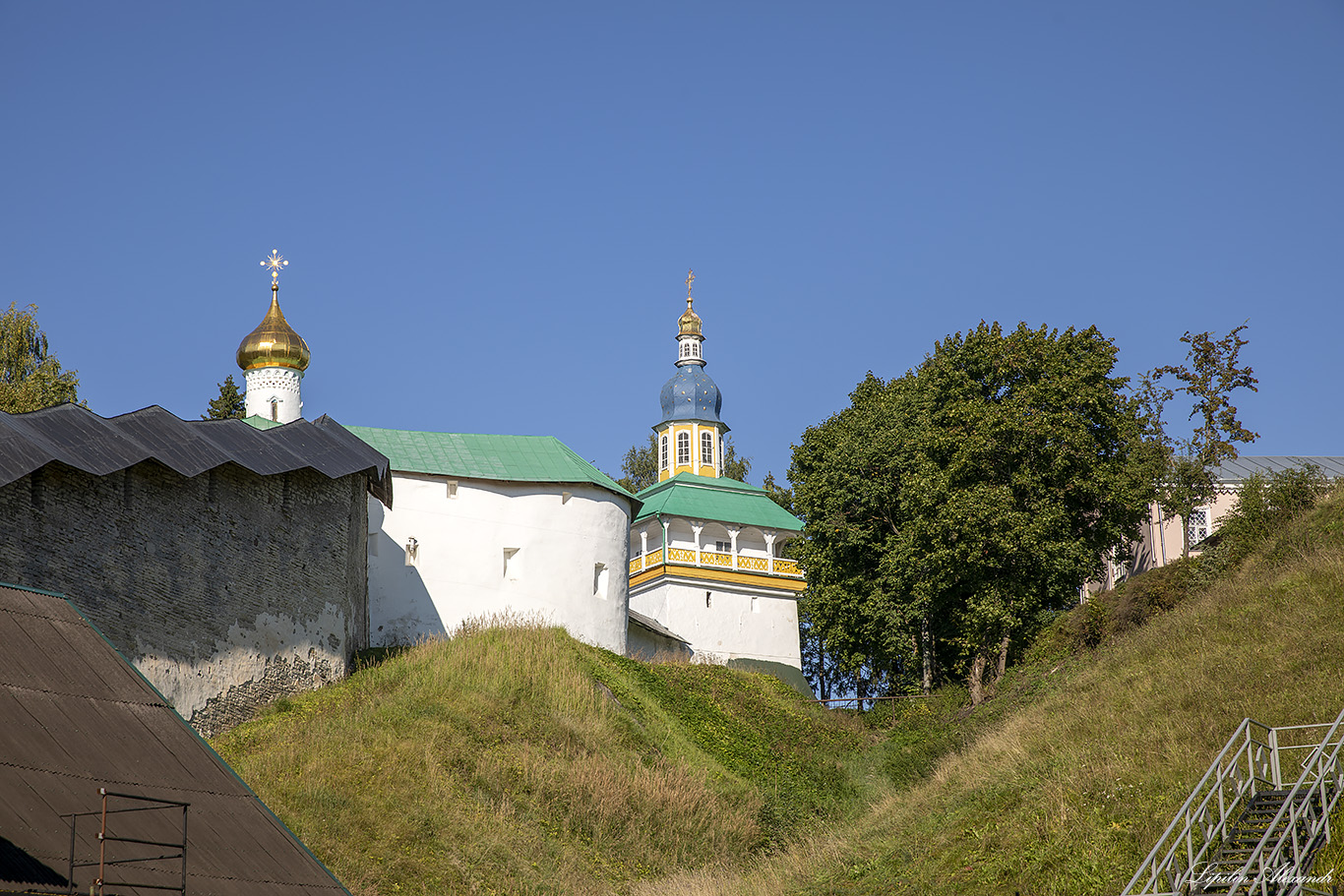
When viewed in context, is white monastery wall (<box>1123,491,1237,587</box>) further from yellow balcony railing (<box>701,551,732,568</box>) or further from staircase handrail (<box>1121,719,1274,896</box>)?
staircase handrail (<box>1121,719,1274,896</box>)

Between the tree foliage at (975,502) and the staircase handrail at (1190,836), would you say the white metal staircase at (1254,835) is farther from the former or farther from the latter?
the tree foliage at (975,502)

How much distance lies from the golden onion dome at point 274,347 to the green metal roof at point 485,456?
8.79 feet

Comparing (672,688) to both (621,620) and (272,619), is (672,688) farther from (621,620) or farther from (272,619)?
(272,619)

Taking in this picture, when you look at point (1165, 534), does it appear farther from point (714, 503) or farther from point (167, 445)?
point (167, 445)

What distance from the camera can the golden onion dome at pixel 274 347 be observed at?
3369cm

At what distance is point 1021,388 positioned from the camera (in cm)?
2903

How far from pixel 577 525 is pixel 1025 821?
16405mm

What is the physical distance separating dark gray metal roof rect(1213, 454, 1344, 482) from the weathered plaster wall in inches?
1004

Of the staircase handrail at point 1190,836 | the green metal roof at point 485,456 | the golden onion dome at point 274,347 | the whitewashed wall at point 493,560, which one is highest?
the golden onion dome at point 274,347

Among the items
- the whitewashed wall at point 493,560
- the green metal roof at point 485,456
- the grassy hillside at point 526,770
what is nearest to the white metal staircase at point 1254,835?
the grassy hillside at point 526,770

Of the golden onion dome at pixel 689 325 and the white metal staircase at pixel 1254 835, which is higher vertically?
the golden onion dome at pixel 689 325

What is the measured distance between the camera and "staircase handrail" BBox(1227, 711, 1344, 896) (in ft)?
41.4

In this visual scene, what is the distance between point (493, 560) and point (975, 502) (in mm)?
10673

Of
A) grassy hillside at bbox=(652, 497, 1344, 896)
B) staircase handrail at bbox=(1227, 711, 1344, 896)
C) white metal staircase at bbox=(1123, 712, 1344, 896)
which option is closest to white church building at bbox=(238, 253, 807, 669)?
grassy hillside at bbox=(652, 497, 1344, 896)
